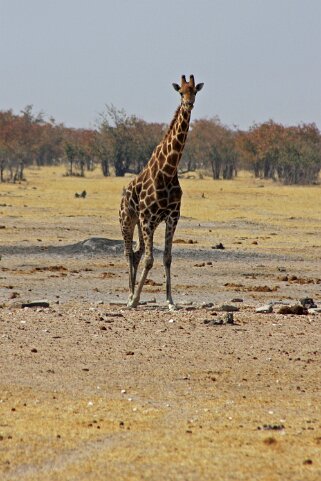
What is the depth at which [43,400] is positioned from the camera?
9664 mm

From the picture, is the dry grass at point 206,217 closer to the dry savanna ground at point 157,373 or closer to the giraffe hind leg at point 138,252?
the dry savanna ground at point 157,373

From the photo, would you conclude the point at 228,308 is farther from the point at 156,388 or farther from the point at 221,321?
the point at 156,388

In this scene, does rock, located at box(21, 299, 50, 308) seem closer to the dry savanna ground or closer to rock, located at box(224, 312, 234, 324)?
the dry savanna ground

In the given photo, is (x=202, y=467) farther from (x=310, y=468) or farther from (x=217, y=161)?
(x=217, y=161)

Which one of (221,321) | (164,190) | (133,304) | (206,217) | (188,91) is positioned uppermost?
(188,91)

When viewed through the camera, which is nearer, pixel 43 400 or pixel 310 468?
pixel 310 468

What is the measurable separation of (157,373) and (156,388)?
0.64 metres

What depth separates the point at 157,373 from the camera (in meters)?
10.9

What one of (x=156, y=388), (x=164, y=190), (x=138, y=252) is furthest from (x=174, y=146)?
(x=156, y=388)

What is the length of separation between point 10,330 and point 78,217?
2474cm

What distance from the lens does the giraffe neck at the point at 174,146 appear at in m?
15.8

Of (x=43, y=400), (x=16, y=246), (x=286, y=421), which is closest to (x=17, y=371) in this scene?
(x=43, y=400)

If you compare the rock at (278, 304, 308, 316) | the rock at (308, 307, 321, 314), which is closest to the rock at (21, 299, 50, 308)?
the rock at (278, 304, 308, 316)

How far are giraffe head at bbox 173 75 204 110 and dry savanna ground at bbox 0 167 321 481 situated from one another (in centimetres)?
256
